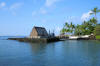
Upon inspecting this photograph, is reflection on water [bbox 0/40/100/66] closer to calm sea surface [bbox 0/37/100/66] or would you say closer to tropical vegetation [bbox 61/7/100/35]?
calm sea surface [bbox 0/37/100/66]

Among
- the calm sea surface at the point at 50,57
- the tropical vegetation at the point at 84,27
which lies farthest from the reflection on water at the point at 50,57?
the tropical vegetation at the point at 84,27

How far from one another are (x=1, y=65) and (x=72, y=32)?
233ft

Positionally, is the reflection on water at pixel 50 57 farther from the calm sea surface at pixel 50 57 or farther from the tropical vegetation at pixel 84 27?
the tropical vegetation at pixel 84 27

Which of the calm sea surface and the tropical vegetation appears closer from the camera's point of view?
the calm sea surface

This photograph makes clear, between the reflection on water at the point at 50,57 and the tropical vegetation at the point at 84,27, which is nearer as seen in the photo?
the reflection on water at the point at 50,57

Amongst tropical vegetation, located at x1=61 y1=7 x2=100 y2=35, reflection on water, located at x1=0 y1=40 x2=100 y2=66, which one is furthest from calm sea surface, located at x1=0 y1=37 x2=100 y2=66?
tropical vegetation, located at x1=61 y1=7 x2=100 y2=35

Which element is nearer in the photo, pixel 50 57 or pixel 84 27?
pixel 50 57

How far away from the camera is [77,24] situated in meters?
81.8

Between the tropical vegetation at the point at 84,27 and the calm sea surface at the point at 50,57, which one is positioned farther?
the tropical vegetation at the point at 84,27

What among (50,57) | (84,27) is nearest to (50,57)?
(50,57)

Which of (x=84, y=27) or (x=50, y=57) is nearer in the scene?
(x=50, y=57)

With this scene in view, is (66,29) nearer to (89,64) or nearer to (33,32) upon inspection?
(33,32)

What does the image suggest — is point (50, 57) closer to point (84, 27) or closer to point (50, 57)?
point (50, 57)

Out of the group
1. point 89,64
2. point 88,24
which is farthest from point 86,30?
point 89,64
